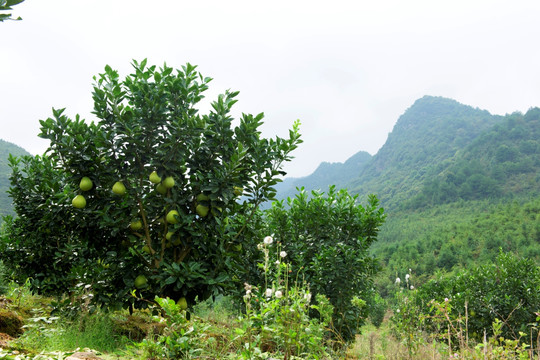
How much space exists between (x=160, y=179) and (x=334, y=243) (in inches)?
152

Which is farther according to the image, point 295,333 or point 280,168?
point 280,168

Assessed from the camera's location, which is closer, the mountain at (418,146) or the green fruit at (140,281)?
the green fruit at (140,281)

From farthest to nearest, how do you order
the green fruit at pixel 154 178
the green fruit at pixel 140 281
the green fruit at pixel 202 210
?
1. the green fruit at pixel 140 281
2. the green fruit at pixel 202 210
3. the green fruit at pixel 154 178

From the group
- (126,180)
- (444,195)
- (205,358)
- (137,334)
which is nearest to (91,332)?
(137,334)

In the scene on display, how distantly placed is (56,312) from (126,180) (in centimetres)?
261

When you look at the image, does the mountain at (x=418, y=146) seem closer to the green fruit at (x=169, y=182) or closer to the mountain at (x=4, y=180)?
the mountain at (x=4, y=180)

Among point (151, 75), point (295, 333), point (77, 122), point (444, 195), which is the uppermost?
point (444, 195)

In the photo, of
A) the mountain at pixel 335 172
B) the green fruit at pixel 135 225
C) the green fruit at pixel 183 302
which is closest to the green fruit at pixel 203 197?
the green fruit at pixel 135 225

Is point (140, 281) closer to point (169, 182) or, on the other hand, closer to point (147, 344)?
point (169, 182)

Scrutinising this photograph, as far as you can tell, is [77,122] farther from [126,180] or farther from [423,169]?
[423,169]

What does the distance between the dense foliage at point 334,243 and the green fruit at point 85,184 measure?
285cm

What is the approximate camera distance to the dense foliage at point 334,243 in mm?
6195

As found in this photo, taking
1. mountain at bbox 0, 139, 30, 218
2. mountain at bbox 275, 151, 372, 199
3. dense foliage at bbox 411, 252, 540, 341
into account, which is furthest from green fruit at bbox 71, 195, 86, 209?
mountain at bbox 275, 151, 372, 199

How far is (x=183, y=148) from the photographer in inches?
160
